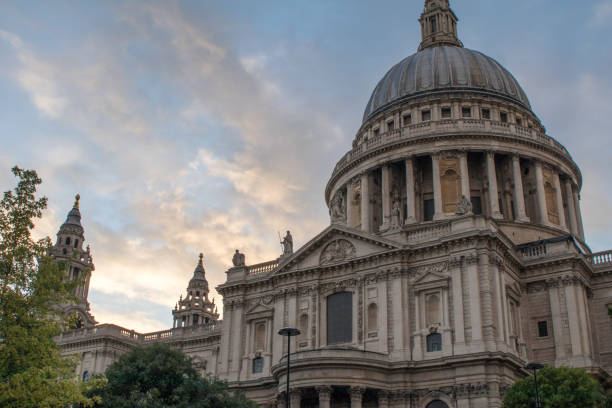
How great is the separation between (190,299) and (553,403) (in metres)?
65.4

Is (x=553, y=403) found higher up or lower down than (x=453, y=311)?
lower down

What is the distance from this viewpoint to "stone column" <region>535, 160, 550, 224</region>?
57.6 m

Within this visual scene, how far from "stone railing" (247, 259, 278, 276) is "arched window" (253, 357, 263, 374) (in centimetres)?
675

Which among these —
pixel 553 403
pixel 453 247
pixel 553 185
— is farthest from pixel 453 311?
pixel 553 185

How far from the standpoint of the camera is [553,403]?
32188 mm

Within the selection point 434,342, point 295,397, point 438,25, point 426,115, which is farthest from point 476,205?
point 438,25

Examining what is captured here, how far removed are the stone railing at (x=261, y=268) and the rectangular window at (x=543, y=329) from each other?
19.3 meters

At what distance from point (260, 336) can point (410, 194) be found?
18441mm

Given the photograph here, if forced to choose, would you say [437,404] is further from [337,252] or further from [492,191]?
[492,191]

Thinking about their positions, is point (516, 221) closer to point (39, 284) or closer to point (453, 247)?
point (453, 247)

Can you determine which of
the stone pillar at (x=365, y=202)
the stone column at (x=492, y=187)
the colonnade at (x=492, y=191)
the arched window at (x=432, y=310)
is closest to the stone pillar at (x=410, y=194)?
the colonnade at (x=492, y=191)

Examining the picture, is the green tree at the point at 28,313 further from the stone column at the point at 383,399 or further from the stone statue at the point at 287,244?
the stone statue at the point at 287,244

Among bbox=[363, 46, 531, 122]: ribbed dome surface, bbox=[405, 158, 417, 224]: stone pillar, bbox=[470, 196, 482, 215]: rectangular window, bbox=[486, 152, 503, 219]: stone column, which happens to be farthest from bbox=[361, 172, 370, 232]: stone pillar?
bbox=[486, 152, 503, 219]: stone column

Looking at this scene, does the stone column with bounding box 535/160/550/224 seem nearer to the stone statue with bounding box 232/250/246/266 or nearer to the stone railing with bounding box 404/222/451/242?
the stone railing with bounding box 404/222/451/242
